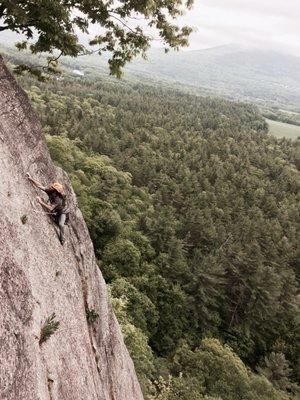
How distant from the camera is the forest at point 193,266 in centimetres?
4656

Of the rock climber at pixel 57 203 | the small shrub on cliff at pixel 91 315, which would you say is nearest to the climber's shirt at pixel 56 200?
the rock climber at pixel 57 203

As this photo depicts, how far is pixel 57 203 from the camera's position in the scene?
1573cm

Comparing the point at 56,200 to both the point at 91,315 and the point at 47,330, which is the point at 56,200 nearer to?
the point at 91,315

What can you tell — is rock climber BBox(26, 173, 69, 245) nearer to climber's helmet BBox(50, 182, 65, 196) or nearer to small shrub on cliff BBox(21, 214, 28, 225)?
climber's helmet BBox(50, 182, 65, 196)

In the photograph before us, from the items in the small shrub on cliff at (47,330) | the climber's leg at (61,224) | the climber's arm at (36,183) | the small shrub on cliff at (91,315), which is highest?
the climber's arm at (36,183)

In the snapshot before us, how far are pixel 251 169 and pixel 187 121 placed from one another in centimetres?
5723

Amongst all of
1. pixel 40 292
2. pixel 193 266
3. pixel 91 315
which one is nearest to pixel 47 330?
pixel 40 292

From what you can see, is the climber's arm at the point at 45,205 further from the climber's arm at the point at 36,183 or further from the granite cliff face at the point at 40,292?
the climber's arm at the point at 36,183

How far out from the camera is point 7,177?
13.2 m

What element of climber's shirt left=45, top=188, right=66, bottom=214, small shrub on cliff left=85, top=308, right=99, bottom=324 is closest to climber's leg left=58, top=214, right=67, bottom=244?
climber's shirt left=45, top=188, right=66, bottom=214

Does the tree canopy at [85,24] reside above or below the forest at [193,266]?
above

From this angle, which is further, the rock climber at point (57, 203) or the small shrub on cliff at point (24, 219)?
the rock climber at point (57, 203)

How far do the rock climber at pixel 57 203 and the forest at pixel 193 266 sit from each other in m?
24.3

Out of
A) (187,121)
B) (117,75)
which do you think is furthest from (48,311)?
(187,121)
